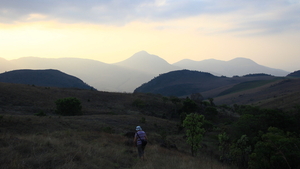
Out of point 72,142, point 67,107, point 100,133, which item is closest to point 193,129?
point 100,133

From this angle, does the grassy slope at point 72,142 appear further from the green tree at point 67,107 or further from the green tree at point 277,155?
the green tree at point 277,155

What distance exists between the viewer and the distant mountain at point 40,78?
122 metres

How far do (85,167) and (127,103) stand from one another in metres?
45.7

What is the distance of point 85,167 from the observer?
6965 millimetres

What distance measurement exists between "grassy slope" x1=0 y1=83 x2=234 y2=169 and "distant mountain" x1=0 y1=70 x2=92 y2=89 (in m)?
86.8

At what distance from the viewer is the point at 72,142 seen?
9961 millimetres

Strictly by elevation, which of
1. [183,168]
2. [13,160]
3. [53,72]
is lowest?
[183,168]

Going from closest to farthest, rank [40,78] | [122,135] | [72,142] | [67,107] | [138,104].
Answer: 1. [72,142]
2. [122,135]
3. [67,107]
4. [138,104]
5. [40,78]

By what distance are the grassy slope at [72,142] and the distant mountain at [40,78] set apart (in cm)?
8678

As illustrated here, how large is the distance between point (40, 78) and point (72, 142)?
133659 millimetres

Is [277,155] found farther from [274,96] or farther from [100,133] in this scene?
[274,96]

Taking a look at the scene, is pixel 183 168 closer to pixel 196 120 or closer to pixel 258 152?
pixel 258 152

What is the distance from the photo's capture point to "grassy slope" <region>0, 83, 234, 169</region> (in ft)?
23.5

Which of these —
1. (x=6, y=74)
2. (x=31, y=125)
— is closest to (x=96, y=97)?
(x=31, y=125)
